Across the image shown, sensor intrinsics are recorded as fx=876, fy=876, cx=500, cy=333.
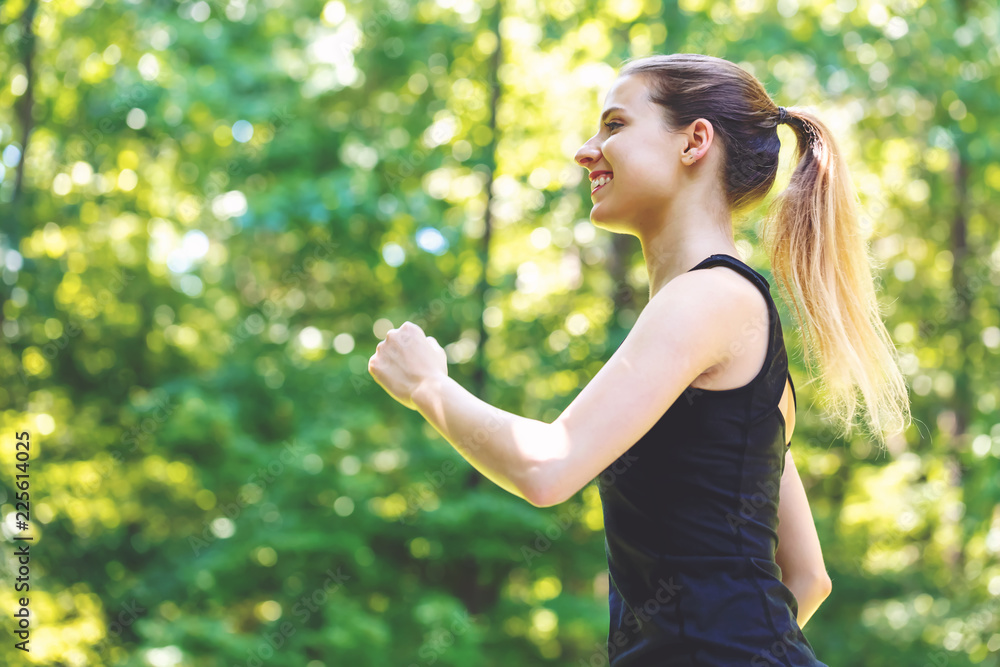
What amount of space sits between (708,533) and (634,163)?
586mm

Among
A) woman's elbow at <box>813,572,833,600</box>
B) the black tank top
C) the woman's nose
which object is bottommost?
woman's elbow at <box>813,572,833,600</box>

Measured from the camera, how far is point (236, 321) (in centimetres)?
762

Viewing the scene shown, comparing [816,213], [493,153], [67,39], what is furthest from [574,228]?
[816,213]

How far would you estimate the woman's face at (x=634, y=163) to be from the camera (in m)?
1.40

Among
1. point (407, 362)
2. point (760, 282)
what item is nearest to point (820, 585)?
point (760, 282)

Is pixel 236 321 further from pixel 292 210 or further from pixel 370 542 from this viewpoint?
pixel 370 542

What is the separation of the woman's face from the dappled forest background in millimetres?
4285

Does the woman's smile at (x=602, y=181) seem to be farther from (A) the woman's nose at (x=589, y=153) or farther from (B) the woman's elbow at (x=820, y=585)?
(B) the woman's elbow at (x=820, y=585)

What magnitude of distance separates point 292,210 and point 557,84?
267cm

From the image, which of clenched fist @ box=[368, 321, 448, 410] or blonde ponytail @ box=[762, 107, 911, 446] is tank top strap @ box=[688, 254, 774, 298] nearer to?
blonde ponytail @ box=[762, 107, 911, 446]

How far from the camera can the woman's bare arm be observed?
1546 millimetres

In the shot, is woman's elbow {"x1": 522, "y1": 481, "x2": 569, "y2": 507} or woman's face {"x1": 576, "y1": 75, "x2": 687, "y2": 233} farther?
woman's face {"x1": 576, "y1": 75, "x2": 687, "y2": 233}

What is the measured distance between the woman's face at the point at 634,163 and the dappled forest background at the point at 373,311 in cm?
429

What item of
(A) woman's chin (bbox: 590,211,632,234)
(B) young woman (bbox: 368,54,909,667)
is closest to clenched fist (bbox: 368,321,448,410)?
(B) young woman (bbox: 368,54,909,667)
